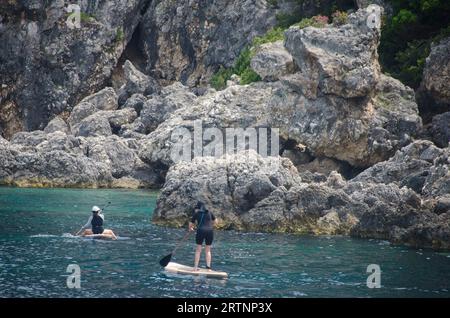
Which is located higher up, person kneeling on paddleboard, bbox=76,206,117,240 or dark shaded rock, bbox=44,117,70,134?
dark shaded rock, bbox=44,117,70,134

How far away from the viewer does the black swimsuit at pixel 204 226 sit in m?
28.9

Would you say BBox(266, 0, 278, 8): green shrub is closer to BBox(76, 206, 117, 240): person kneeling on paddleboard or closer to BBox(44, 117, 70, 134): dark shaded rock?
BBox(44, 117, 70, 134): dark shaded rock

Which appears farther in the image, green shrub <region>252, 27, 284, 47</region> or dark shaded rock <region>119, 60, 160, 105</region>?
dark shaded rock <region>119, 60, 160, 105</region>

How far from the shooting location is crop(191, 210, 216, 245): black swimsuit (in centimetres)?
2892

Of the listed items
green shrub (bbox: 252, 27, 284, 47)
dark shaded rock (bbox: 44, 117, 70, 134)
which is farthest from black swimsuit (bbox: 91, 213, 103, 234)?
dark shaded rock (bbox: 44, 117, 70, 134)

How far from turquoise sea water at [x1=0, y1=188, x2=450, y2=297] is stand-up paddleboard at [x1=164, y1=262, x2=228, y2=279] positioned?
1.01 feet

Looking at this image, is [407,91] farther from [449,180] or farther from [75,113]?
[75,113]

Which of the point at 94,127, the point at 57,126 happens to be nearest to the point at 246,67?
the point at 94,127

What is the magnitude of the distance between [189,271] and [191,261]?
2.67 m

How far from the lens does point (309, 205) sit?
39094 millimetres

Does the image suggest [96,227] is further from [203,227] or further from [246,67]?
[246,67]

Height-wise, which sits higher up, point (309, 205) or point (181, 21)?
point (181, 21)

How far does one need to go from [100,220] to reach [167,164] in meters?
25.8
